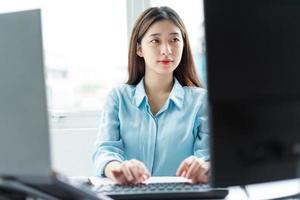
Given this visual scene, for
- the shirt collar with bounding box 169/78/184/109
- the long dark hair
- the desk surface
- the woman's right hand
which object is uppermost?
the long dark hair

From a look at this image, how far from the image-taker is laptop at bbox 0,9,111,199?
23.2 inches

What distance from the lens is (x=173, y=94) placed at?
147cm

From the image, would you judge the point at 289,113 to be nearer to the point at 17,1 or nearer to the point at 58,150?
the point at 58,150

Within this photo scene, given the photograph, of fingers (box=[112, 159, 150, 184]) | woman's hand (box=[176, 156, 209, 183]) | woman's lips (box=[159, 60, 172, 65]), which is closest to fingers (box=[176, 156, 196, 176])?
woman's hand (box=[176, 156, 209, 183])

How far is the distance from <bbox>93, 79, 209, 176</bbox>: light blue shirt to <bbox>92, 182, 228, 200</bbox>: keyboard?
45 centimetres

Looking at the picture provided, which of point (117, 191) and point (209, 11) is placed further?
point (117, 191)

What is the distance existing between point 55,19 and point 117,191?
141 cm

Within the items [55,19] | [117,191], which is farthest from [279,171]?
[55,19]

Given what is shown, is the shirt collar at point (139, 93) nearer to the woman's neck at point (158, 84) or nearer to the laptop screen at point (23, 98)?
the woman's neck at point (158, 84)

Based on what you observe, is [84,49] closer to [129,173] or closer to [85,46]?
[85,46]

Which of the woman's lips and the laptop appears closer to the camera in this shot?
the laptop

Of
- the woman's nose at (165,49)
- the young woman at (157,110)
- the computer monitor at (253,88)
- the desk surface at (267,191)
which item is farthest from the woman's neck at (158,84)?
the computer monitor at (253,88)

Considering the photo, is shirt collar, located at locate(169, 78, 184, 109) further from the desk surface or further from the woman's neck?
the desk surface

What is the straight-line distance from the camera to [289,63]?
25.8 inches
